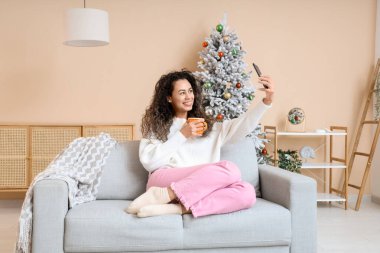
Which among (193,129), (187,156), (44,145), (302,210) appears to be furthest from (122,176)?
(44,145)

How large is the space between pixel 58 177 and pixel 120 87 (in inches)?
110

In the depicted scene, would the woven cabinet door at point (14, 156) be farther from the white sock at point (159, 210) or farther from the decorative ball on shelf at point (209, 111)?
the white sock at point (159, 210)

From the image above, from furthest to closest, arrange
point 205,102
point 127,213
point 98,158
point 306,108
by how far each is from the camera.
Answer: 1. point 306,108
2. point 205,102
3. point 98,158
4. point 127,213

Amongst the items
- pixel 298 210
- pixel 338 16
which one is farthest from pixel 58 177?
pixel 338 16

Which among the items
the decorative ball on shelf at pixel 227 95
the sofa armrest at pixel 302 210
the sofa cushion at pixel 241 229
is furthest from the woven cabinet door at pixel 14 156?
the sofa armrest at pixel 302 210

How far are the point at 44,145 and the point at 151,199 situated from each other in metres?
2.67

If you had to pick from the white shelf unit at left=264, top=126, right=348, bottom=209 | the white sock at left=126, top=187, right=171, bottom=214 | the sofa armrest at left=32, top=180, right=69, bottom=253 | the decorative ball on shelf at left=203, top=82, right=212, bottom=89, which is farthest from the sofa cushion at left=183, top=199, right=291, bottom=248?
the white shelf unit at left=264, top=126, right=348, bottom=209

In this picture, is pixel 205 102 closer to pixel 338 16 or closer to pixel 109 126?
pixel 109 126

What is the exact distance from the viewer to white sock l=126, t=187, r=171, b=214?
7.80 feet

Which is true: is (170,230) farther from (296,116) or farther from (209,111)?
(296,116)

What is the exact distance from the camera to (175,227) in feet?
7.64

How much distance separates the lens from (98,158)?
111 inches

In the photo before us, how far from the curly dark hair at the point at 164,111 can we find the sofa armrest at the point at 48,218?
2.32 feet

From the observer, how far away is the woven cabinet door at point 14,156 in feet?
15.5
